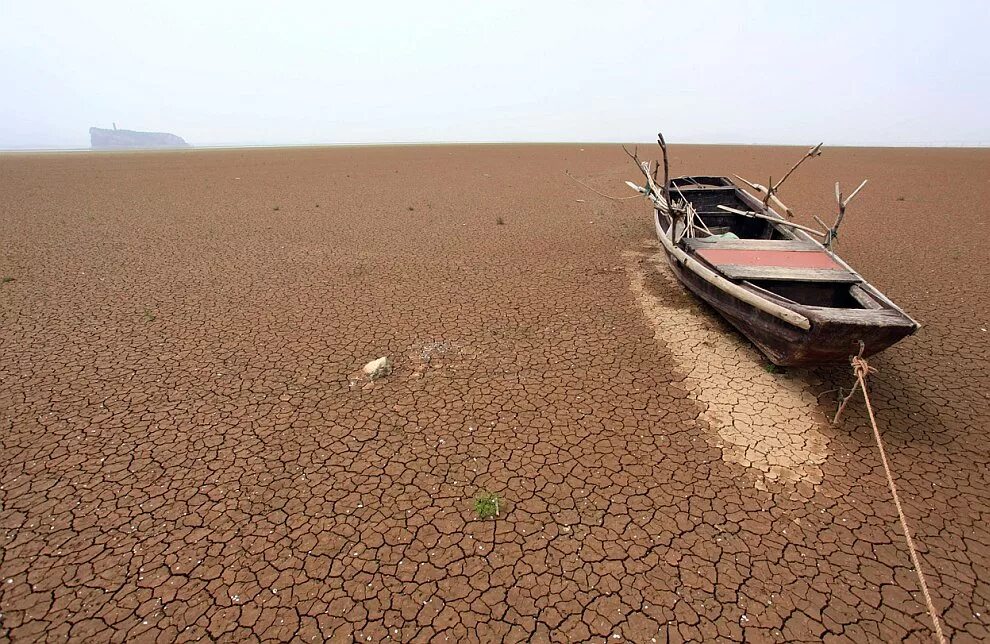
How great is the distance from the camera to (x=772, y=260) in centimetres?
593

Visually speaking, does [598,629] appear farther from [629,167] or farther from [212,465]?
[629,167]

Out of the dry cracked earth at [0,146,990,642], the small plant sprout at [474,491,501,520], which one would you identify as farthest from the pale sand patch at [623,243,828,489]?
the small plant sprout at [474,491,501,520]

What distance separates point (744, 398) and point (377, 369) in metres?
4.01

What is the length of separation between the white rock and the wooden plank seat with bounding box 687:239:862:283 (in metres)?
4.20

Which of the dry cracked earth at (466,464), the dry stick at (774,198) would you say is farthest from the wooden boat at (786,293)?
the dry cracked earth at (466,464)

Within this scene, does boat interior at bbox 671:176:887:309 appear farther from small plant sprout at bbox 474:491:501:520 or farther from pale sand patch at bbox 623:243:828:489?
small plant sprout at bbox 474:491:501:520

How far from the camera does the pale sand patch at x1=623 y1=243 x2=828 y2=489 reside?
3.89 m

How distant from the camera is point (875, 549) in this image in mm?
3080

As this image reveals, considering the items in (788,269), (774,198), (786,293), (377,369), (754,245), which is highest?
(774,198)

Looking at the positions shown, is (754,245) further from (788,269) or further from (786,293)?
(786,293)

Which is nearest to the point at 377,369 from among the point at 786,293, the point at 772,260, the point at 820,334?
the point at 820,334

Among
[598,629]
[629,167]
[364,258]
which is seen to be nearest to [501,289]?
[364,258]

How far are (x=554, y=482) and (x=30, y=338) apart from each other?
715cm

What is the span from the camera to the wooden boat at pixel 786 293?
395cm
